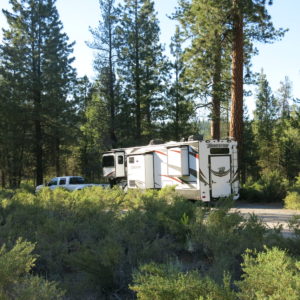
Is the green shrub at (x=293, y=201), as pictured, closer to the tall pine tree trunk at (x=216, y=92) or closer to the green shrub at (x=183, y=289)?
the tall pine tree trunk at (x=216, y=92)

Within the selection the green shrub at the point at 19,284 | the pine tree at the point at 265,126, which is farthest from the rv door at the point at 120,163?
the pine tree at the point at 265,126

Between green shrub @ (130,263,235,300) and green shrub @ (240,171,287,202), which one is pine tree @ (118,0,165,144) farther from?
green shrub @ (130,263,235,300)

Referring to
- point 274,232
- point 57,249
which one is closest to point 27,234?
point 57,249

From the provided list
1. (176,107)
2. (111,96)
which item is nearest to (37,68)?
(111,96)

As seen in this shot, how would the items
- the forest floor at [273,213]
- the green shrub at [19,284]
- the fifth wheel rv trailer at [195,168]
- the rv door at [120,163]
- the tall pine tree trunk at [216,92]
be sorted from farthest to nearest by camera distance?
the rv door at [120,163]
the tall pine tree trunk at [216,92]
the fifth wheel rv trailer at [195,168]
the forest floor at [273,213]
the green shrub at [19,284]

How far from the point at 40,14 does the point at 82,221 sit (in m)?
27.3

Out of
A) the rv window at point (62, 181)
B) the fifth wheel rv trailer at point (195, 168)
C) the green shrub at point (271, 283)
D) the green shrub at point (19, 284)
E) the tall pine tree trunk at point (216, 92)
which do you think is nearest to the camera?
the green shrub at point (271, 283)

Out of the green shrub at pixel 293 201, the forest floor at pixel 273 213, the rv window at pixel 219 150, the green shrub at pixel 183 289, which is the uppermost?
the rv window at pixel 219 150

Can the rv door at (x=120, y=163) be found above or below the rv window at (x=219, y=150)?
below

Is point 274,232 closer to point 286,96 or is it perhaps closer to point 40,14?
point 40,14

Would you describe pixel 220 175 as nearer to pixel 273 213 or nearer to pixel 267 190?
pixel 273 213

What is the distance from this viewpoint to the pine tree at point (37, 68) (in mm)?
29859

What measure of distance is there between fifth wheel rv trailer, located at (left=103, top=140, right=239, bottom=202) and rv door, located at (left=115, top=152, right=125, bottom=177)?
291cm

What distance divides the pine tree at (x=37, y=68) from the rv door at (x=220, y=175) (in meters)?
18.4
